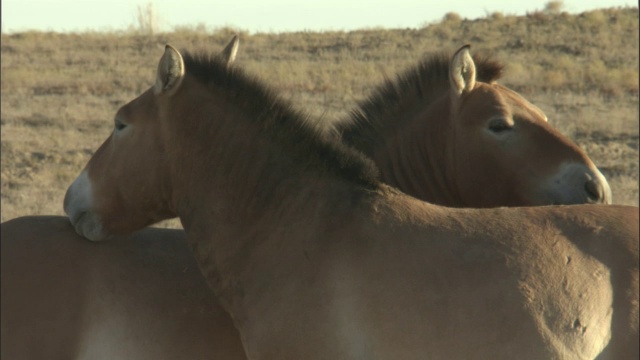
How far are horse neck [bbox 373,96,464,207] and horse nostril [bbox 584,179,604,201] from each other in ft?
2.33

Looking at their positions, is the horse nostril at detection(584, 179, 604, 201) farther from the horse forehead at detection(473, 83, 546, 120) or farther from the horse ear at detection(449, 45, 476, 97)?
the horse ear at detection(449, 45, 476, 97)

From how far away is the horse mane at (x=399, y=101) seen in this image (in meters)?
5.25

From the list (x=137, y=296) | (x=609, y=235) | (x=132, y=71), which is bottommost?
(x=132, y=71)

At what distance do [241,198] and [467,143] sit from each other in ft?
4.49

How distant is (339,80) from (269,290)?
1712 cm

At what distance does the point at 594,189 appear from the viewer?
15.4 ft

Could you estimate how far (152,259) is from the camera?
4555mm

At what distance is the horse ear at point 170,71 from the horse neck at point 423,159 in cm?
132

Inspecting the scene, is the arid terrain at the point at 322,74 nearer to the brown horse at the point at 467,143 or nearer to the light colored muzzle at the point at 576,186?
the brown horse at the point at 467,143

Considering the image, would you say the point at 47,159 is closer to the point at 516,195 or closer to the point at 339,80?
the point at 339,80

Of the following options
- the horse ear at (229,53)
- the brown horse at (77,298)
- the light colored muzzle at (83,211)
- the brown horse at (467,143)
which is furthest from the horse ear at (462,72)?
the light colored muzzle at (83,211)

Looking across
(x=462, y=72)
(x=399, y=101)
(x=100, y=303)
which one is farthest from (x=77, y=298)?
(x=462, y=72)

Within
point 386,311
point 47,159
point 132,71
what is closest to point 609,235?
point 386,311

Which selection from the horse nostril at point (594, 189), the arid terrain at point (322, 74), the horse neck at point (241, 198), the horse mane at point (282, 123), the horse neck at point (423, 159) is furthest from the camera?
the arid terrain at point (322, 74)
